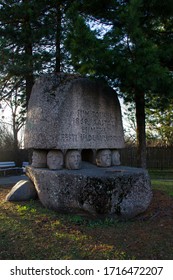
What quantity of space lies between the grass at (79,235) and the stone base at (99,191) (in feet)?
0.55

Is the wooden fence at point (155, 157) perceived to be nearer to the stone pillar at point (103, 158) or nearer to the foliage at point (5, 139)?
the foliage at point (5, 139)

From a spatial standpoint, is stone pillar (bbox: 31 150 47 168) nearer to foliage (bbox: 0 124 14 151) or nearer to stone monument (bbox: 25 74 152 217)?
stone monument (bbox: 25 74 152 217)

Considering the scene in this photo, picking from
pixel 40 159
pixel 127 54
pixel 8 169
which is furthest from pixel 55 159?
pixel 8 169

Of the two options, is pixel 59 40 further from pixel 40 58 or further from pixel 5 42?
pixel 5 42

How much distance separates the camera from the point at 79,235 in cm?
430

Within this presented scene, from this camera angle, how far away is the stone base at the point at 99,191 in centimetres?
499

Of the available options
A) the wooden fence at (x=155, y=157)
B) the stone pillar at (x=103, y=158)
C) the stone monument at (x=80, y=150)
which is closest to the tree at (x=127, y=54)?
the stone monument at (x=80, y=150)

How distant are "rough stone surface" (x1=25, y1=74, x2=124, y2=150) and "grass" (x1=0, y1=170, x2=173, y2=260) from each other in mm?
1281

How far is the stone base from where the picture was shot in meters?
4.99

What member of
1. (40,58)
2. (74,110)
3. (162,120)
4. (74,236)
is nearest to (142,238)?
(74,236)

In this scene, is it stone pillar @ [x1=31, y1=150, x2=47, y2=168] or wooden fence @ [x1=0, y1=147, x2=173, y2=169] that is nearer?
stone pillar @ [x1=31, y1=150, x2=47, y2=168]

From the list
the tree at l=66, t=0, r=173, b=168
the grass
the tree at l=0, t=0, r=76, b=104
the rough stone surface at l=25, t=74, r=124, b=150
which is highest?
the tree at l=0, t=0, r=76, b=104

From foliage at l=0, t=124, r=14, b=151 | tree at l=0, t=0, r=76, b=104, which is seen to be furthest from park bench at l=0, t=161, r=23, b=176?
tree at l=0, t=0, r=76, b=104

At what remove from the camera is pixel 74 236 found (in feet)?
13.9
